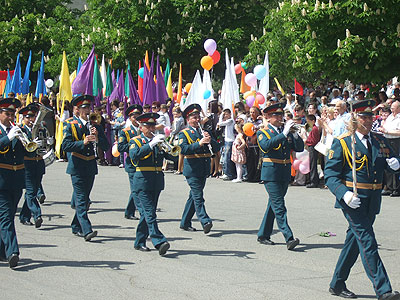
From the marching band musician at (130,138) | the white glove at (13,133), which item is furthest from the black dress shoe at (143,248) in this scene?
the white glove at (13,133)

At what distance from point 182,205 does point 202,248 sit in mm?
3858

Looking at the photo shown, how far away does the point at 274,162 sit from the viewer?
10297mm

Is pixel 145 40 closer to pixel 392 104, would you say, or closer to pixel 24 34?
pixel 24 34

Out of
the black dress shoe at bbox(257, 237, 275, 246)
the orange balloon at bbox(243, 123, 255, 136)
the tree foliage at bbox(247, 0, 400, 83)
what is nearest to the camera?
the black dress shoe at bbox(257, 237, 275, 246)

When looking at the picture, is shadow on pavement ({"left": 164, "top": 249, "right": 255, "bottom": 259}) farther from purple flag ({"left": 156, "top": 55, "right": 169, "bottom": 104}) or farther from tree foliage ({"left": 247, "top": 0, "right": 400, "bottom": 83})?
purple flag ({"left": 156, "top": 55, "right": 169, "bottom": 104})

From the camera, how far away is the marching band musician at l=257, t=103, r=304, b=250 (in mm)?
10117

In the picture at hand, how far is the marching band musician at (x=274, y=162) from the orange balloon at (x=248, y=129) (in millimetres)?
6253

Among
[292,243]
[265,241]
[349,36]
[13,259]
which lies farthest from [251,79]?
[13,259]

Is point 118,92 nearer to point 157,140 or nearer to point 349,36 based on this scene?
point 349,36

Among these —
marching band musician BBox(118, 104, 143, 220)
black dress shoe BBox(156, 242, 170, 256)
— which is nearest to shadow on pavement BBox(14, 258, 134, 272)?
black dress shoe BBox(156, 242, 170, 256)

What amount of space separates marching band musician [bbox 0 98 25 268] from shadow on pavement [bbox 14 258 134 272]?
187 millimetres

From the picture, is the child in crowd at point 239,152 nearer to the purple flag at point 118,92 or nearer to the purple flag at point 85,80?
the purple flag at point 85,80

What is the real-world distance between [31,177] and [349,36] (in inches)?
365

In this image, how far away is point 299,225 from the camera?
1170 cm
